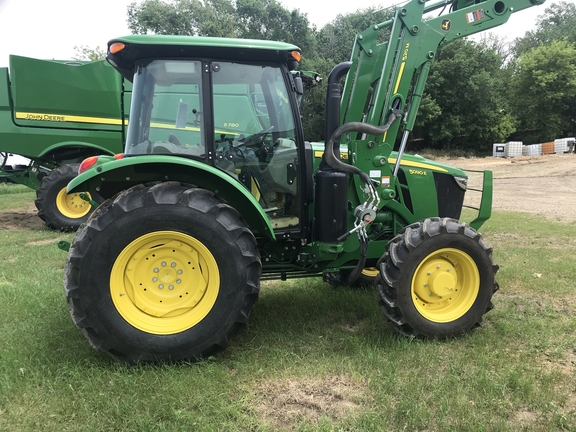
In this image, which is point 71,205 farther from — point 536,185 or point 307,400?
point 536,185

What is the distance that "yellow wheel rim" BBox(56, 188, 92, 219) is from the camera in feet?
28.4

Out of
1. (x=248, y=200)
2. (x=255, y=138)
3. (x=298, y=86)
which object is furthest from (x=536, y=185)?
(x=248, y=200)

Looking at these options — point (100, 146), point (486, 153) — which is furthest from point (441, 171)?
point (486, 153)

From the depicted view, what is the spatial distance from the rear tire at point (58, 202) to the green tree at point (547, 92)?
33.6 m

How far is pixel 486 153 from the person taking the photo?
104ft

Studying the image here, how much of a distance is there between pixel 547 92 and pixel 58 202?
3427 cm

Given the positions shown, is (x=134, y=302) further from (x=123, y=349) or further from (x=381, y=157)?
(x=381, y=157)

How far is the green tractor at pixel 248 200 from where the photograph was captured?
2867 mm

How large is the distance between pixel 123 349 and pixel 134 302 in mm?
304

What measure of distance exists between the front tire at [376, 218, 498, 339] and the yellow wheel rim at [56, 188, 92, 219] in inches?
285

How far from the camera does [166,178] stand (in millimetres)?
3078

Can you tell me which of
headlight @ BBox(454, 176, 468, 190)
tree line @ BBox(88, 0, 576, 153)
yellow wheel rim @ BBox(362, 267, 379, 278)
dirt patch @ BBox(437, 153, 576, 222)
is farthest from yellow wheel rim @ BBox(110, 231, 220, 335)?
tree line @ BBox(88, 0, 576, 153)

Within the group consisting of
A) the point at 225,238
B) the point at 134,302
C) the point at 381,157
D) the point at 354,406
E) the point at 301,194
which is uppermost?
the point at 381,157

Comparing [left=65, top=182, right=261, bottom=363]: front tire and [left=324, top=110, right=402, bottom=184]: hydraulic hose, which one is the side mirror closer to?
[left=324, top=110, right=402, bottom=184]: hydraulic hose
